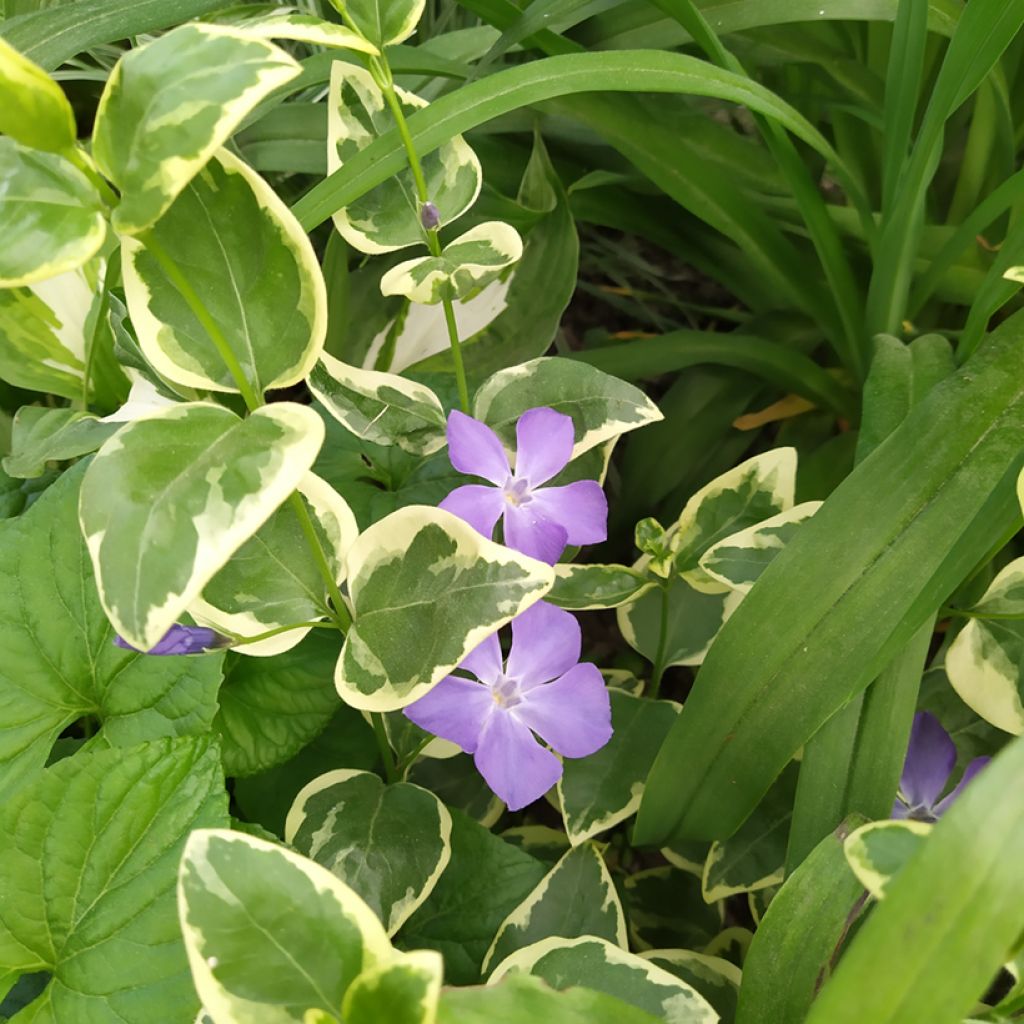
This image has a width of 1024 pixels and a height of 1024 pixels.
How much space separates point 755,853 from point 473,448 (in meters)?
0.41

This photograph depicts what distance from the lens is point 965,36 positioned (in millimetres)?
637

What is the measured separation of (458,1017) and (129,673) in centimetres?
39

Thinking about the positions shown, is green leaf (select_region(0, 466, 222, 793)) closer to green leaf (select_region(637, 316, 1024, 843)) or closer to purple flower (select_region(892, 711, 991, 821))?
green leaf (select_region(637, 316, 1024, 843))

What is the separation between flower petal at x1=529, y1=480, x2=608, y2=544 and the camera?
0.59 m

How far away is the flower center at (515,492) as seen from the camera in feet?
2.01

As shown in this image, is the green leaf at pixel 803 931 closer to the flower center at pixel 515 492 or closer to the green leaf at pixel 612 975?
the green leaf at pixel 612 975

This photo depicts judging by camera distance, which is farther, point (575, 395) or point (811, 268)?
point (811, 268)

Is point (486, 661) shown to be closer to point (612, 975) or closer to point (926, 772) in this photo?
point (612, 975)

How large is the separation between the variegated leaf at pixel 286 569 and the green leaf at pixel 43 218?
21 centimetres

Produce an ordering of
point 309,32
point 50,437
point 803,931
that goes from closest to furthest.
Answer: point 309,32, point 803,931, point 50,437

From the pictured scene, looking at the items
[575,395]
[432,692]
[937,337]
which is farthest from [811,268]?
[432,692]

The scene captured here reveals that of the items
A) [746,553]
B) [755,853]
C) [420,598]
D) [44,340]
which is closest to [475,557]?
[420,598]

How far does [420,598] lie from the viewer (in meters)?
0.54

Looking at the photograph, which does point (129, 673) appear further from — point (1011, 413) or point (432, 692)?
point (1011, 413)
